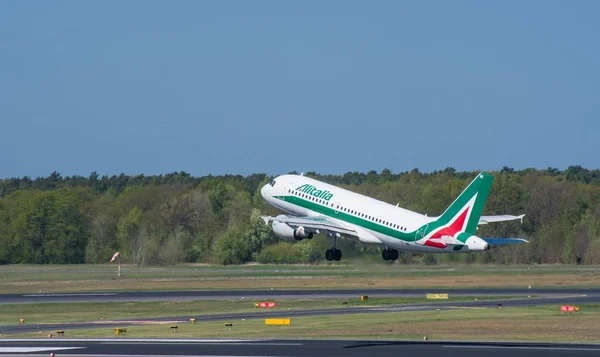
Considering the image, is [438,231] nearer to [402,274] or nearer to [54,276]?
[402,274]

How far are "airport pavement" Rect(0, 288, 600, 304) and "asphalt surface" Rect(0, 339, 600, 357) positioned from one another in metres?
29.8

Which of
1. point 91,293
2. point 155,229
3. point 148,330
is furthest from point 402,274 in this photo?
point 155,229

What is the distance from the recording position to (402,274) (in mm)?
97500

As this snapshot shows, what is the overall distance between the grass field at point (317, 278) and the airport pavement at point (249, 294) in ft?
14.5

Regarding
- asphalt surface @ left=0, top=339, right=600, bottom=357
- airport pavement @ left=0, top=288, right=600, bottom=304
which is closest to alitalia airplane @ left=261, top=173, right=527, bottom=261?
airport pavement @ left=0, top=288, right=600, bottom=304

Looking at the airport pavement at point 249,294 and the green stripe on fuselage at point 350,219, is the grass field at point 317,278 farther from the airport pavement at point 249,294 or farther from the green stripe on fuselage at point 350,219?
the airport pavement at point 249,294

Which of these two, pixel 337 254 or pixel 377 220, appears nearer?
pixel 377 220

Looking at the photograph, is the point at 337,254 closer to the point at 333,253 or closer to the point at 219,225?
the point at 333,253

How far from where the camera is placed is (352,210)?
9144cm

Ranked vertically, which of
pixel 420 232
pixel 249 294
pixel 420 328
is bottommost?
pixel 420 328

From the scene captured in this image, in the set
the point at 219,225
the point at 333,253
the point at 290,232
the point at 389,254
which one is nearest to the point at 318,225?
the point at 290,232

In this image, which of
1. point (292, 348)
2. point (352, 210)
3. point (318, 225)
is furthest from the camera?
point (318, 225)

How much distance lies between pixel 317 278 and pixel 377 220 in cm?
1146

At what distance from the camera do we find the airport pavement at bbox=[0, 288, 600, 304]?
262 feet
